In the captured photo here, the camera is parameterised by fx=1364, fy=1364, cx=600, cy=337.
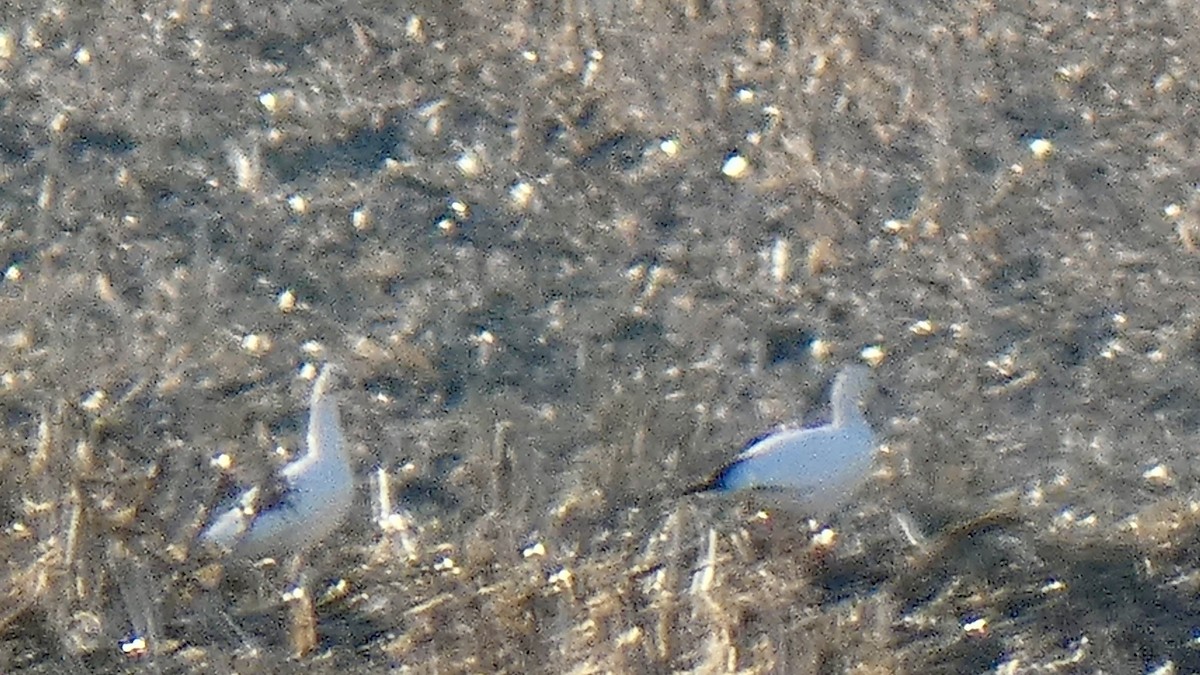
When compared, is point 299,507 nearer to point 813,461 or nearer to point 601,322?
point 601,322

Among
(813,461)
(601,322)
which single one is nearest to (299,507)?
(601,322)

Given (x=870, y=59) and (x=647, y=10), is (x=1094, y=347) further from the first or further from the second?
(x=647, y=10)

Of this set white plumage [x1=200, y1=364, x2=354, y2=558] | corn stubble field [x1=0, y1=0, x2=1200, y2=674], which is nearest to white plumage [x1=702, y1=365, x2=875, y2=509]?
corn stubble field [x1=0, y1=0, x2=1200, y2=674]

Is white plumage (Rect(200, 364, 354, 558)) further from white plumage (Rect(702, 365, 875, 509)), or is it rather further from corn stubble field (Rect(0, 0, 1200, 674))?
white plumage (Rect(702, 365, 875, 509))

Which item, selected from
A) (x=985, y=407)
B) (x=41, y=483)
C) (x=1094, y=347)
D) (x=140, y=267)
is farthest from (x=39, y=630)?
(x=1094, y=347)

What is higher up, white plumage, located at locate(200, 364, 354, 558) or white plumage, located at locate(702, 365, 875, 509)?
white plumage, located at locate(200, 364, 354, 558)

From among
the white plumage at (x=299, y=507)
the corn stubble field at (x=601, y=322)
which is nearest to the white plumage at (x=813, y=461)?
the corn stubble field at (x=601, y=322)
